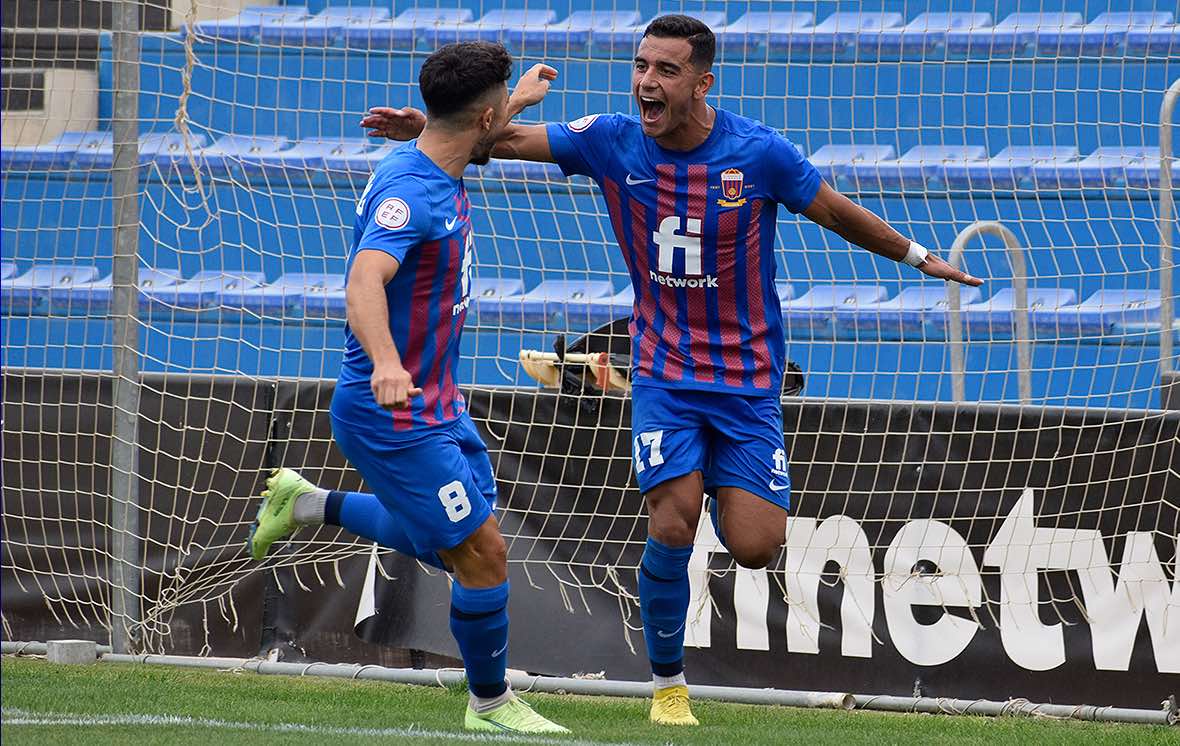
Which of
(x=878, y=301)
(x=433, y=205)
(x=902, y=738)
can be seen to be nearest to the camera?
(x=433, y=205)

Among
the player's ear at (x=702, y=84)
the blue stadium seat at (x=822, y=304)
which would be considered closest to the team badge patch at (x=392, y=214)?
the player's ear at (x=702, y=84)

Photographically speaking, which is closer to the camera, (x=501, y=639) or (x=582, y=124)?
(x=501, y=639)

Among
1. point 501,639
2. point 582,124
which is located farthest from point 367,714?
point 582,124

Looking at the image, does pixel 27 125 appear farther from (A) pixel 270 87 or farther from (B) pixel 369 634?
(B) pixel 369 634

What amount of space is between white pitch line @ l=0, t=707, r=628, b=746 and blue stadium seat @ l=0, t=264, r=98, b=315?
4.48 metres

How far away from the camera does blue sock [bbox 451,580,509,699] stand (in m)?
4.36

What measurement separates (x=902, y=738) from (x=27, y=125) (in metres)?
7.11

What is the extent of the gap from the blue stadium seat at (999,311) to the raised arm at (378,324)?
4.46 metres

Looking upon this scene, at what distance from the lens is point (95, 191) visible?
9.48 m

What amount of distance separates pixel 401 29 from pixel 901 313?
11.9 feet

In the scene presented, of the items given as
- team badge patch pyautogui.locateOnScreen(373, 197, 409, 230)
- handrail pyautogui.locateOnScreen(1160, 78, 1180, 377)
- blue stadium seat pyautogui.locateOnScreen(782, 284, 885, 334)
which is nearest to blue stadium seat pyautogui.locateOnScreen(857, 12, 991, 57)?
blue stadium seat pyautogui.locateOnScreen(782, 284, 885, 334)

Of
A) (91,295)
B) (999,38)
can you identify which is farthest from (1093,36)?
(91,295)

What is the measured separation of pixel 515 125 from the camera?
506 cm

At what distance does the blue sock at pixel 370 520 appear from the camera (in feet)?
15.4
